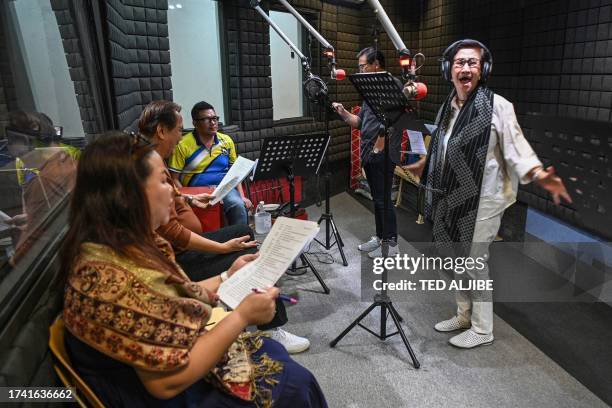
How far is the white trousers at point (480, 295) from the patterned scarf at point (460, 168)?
0.18 ft

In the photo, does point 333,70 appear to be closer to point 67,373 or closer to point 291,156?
point 291,156

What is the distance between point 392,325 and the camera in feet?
8.59

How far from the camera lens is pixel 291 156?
302cm

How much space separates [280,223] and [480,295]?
53.0 inches

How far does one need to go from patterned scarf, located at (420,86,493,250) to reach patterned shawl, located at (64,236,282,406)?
63.7 inches

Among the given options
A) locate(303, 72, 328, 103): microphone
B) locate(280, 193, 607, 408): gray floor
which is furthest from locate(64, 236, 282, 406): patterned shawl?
locate(303, 72, 328, 103): microphone

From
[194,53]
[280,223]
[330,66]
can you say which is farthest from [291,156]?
[194,53]

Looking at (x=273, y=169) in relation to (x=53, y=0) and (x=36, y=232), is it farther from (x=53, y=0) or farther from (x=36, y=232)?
(x=36, y=232)

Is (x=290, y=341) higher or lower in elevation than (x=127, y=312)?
lower

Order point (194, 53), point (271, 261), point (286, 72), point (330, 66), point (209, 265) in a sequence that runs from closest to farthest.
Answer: point (271, 261)
point (209, 265)
point (330, 66)
point (194, 53)
point (286, 72)

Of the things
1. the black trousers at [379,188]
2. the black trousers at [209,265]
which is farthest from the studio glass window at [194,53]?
the black trousers at [209,265]

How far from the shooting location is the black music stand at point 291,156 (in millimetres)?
2900

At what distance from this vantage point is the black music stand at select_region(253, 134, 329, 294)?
9.52 ft

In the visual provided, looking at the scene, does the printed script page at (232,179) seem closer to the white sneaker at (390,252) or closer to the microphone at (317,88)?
the microphone at (317,88)
